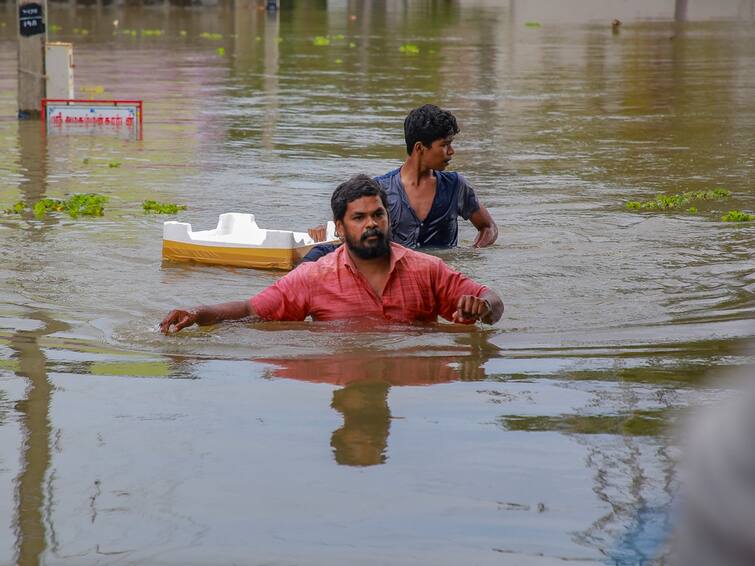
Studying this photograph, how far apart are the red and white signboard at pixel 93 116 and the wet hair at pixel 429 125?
8.46 m

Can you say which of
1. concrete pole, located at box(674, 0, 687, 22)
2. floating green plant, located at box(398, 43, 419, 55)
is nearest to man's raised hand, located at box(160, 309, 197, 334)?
floating green plant, located at box(398, 43, 419, 55)

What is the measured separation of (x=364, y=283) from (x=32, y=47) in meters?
11.3

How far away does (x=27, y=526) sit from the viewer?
14.5ft

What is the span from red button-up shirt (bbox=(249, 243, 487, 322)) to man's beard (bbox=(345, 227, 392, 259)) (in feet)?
0.29

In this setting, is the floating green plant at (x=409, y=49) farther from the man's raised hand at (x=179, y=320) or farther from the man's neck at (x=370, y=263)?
the man's raised hand at (x=179, y=320)

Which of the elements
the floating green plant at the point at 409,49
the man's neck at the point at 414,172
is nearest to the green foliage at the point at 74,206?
the man's neck at the point at 414,172

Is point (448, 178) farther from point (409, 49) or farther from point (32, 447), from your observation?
point (409, 49)

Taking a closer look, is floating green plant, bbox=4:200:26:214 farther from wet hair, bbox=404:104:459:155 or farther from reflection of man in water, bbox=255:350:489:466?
reflection of man in water, bbox=255:350:489:466

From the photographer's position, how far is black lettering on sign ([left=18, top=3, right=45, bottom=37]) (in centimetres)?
1692

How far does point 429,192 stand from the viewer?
9.66 metres

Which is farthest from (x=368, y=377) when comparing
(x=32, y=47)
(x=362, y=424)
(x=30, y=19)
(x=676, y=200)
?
(x=32, y=47)

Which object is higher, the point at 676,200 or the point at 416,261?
the point at 416,261

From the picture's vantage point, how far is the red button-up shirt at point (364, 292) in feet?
23.7

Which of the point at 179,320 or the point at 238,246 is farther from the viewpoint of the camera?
the point at 238,246
